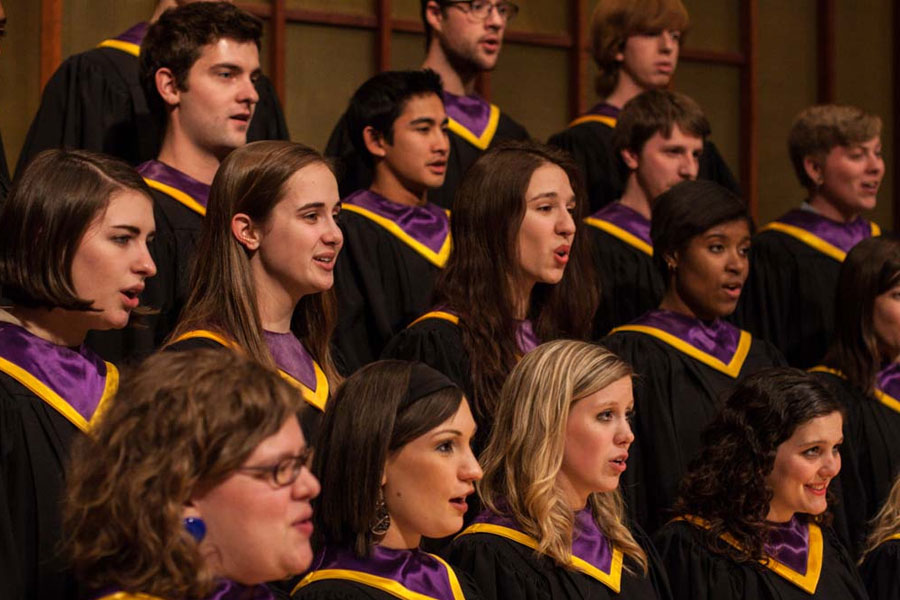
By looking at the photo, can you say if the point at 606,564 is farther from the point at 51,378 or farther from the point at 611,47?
the point at 611,47

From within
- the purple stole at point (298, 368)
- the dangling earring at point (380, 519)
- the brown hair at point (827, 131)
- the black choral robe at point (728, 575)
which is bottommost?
the black choral robe at point (728, 575)

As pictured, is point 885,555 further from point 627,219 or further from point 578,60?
point 578,60

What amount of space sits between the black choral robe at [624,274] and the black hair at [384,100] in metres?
0.72

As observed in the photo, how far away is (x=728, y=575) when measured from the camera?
11.4 ft

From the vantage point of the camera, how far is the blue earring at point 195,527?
6.65 feet

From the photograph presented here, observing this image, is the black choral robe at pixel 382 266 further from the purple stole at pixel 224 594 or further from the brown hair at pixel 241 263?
the purple stole at pixel 224 594

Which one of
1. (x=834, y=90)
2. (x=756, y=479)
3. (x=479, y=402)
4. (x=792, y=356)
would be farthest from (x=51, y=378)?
(x=834, y=90)

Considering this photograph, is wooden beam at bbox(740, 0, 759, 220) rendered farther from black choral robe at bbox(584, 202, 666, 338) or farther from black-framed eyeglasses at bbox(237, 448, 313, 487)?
black-framed eyeglasses at bbox(237, 448, 313, 487)

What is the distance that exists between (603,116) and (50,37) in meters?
1.78

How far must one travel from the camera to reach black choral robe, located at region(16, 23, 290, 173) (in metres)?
4.02

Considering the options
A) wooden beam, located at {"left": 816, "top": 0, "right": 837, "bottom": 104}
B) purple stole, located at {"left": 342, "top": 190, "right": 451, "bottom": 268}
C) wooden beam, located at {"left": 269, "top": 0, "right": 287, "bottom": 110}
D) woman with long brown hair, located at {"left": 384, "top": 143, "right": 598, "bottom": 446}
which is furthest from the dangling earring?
wooden beam, located at {"left": 816, "top": 0, "right": 837, "bottom": 104}

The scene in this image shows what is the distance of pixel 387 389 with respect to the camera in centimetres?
273

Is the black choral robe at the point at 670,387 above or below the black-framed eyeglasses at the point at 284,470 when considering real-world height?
below

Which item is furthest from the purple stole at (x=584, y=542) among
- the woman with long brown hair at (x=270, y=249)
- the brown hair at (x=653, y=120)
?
the brown hair at (x=653, y=120)
